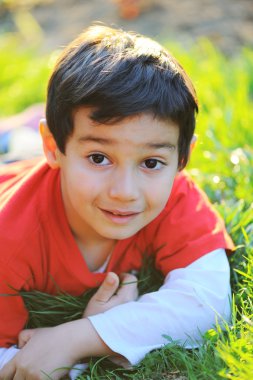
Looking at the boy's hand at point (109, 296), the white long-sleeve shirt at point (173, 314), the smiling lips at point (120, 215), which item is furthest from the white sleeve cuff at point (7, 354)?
the smiling lips at point (120, 215)

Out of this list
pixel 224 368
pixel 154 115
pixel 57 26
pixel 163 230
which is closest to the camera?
pixel 224 368

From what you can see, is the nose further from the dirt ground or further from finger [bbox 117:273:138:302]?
the dirt ground

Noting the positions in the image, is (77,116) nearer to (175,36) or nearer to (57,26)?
(175,36)

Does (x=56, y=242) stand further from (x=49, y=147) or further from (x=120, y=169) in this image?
(x=120, y=169)

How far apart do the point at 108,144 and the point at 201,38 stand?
338 centimetres

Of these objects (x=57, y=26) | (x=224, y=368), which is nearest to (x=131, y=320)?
(x=224, y=368)

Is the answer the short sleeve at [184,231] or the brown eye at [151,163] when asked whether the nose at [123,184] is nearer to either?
the brown eye at [151,163]

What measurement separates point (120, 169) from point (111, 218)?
200 millimetres

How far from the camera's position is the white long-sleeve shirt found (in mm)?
1977

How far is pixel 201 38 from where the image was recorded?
198 inches

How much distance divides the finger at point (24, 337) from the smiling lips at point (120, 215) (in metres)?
0.45

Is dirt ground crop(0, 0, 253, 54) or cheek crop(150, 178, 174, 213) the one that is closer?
cheek crop(150, 178, 174, 213)

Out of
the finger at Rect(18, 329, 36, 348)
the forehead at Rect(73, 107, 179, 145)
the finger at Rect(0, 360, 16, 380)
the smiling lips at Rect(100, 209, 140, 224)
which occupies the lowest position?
the finger at Rect(0, 360, 16, 380)

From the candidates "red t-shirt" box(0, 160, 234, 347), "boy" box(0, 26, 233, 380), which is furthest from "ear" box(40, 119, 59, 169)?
"red t-shirt" box(0, 160, 234, 347)
